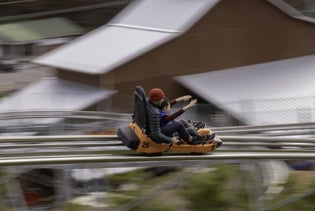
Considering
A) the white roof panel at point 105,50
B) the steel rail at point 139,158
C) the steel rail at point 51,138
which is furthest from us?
the white roof panel at point 105,50

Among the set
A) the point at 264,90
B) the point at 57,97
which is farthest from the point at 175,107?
the point at 57,97

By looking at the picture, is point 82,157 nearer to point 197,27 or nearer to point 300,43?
point 197,27

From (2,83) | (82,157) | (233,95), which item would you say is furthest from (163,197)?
(2,83)

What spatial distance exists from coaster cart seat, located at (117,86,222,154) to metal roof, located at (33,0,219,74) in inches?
460

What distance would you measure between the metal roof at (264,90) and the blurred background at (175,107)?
4 cm

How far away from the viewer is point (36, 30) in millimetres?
34344

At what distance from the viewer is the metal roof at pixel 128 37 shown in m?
18.8

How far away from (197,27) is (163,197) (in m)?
13.9

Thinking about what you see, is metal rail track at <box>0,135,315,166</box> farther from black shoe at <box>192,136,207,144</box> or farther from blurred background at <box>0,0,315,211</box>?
black shoe at <box>192,136,207,144</box>

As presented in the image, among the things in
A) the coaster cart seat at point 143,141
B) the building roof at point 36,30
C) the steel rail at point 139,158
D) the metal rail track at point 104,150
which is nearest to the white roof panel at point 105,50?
the metal rail track at point 104,150

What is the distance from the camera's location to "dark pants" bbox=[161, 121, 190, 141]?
655 centimetres

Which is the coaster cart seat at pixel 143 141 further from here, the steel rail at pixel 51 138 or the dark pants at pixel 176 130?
the steel rail at pixel 51 138

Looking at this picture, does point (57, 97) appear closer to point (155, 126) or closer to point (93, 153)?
point (93, 153)

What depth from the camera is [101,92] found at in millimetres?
18031
